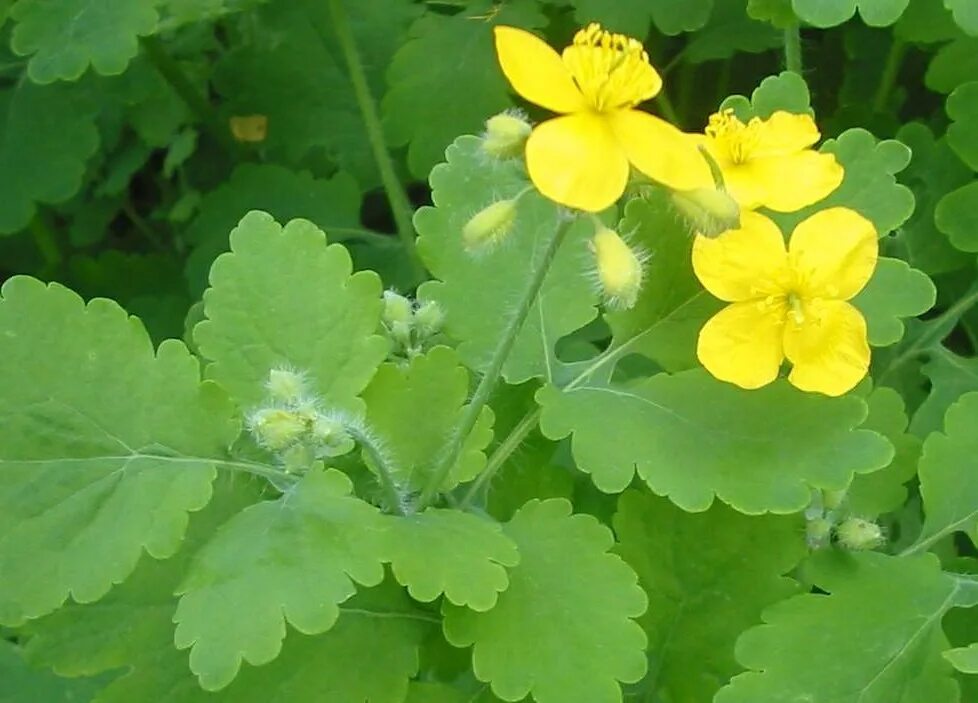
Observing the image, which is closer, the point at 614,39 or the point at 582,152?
the point at 582,152

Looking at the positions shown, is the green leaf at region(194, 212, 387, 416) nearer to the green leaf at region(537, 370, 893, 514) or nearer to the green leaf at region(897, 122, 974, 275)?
the green leaf at region(537, 370, 893, 514)

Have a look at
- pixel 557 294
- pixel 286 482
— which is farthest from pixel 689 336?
pixel 286 482

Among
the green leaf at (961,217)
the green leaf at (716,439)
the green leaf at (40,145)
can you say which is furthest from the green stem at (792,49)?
the green leaf at (40,145)

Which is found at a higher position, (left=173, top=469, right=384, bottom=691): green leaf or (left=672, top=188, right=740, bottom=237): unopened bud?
(left=672, top=188, right=740, bottom=237): unopened bud

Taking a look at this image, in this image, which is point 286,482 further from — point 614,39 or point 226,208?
point 226,208

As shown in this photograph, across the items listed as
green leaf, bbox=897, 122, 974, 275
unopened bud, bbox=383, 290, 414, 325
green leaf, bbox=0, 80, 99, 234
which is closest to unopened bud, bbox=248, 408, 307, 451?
unopened bud, bbox=383, 290, 414, 325

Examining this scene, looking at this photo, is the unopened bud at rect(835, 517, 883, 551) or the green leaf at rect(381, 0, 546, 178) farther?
the green leaf at rect(381, 0, 546, 178)

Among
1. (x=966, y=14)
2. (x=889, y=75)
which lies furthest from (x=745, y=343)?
(x=889, y=75)
